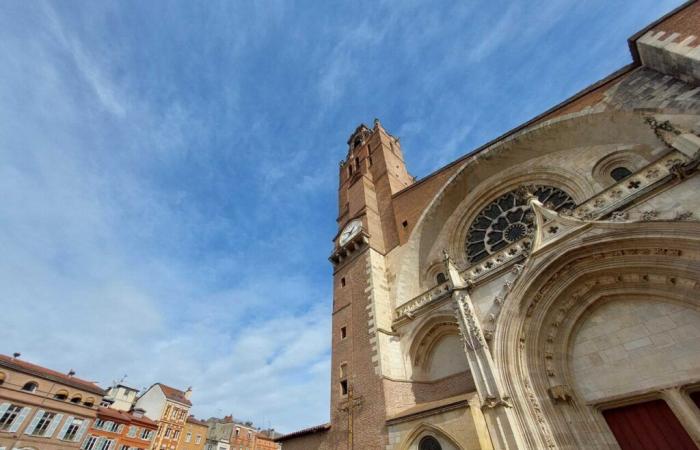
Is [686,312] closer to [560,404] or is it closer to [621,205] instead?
[621,205]

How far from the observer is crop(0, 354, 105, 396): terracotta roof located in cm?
2400

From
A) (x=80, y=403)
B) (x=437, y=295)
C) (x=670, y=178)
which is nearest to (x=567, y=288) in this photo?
(x=670, y=178)

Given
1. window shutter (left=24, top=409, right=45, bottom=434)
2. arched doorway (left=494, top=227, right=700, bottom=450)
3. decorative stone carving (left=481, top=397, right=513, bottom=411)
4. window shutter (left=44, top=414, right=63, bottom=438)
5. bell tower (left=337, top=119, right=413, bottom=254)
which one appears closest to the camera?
arched doorway (left=494, top=227, right=700, bottom=450)

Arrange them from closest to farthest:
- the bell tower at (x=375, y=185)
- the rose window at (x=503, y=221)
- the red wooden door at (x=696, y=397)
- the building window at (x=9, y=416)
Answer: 1. the red wooden door at (x=696, y=397)
2. the rose window at (x=503, y=221)
3. the bell tower at (x=375, y=185)
4. the building window at (x=9, y=416)

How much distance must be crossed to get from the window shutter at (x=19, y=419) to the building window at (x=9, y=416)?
0.37 ft

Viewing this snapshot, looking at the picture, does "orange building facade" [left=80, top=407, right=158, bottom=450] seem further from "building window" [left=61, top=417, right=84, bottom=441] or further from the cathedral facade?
the cathedral facade

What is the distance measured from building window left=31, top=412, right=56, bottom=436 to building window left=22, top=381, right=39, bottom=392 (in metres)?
2.04

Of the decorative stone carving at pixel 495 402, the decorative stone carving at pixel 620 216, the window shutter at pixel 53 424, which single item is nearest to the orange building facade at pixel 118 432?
the window shutter at pixel 53 424

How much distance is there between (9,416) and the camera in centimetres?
2319

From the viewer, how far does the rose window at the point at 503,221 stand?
12.2 metres

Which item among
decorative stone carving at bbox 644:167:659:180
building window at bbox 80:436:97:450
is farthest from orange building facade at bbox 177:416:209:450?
decorative stone carving at bbox 644:167:659:180

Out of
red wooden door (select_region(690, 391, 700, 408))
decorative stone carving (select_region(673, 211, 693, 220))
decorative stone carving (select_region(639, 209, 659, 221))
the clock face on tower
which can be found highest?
the clock face on tower

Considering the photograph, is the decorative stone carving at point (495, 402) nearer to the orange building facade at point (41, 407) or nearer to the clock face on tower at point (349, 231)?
the clock face on tower at point (349, 231)

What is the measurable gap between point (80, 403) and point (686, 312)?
37.4m
